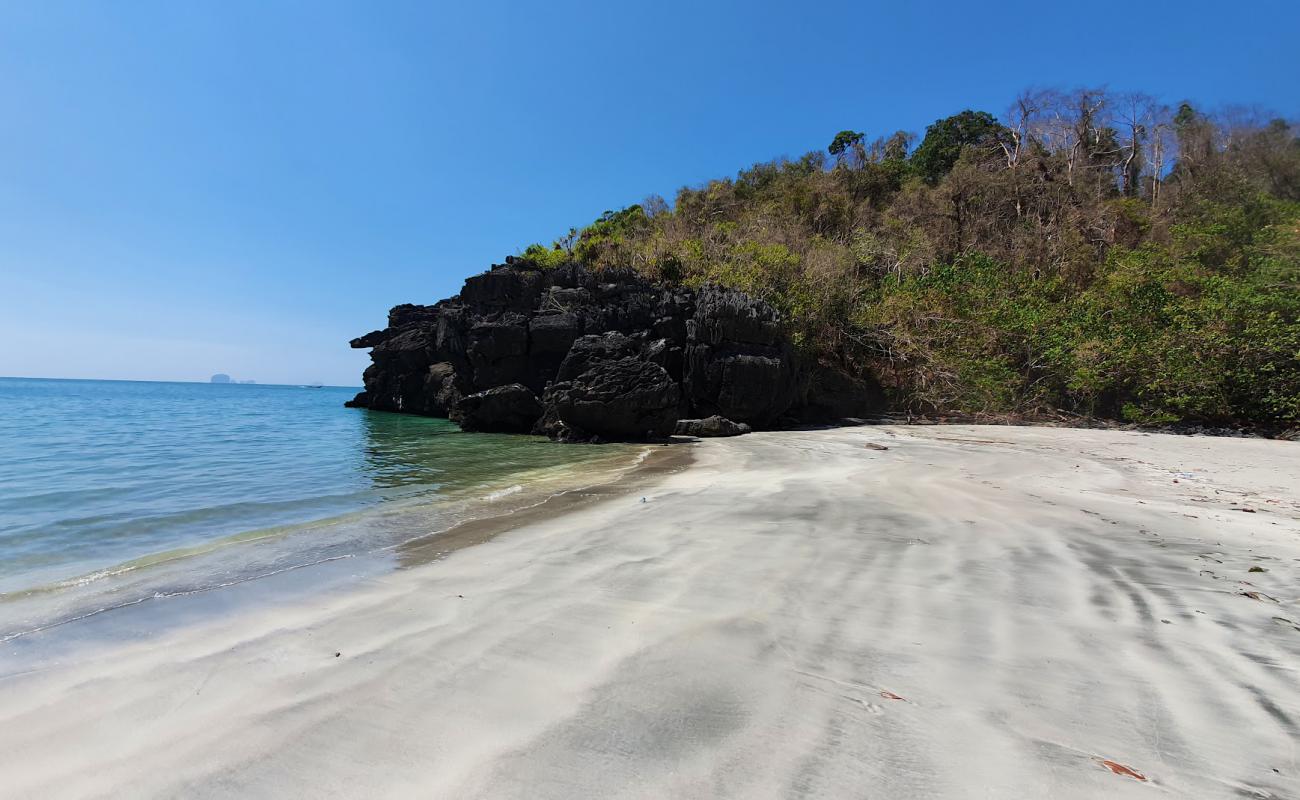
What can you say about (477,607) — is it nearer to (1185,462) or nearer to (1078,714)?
(1078,714)

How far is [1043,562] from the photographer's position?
12.7 feet

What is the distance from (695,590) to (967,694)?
1.72 m

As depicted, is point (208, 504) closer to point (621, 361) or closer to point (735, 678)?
point (735, 678)

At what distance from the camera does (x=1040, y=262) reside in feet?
75.8

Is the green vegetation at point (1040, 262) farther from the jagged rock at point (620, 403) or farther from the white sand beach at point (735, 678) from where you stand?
the white sand beach at point (735, 678)

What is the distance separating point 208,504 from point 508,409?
12.9 meters

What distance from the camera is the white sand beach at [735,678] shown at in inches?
68.4

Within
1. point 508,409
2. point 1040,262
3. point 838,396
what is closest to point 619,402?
point 508,409

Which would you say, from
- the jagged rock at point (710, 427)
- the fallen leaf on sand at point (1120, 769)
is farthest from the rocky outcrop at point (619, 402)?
the fallen leaf on sand at point (1120, 769)

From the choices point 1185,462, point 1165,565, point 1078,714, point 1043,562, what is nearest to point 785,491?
point 1043,562

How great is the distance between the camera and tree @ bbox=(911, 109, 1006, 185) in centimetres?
3525

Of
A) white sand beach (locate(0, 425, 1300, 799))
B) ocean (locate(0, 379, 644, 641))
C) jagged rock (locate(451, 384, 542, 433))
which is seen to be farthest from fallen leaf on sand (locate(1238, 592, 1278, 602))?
jagged rock (locate(451, 384, 542, 433))

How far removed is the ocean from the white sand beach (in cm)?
162

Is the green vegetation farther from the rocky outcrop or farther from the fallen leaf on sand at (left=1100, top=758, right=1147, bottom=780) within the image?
the fallen leaf on sand at (left=1100, top=758, right=1147, bottom=780)
